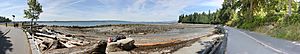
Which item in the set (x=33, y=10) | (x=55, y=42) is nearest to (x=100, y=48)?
(x=55, y=42)

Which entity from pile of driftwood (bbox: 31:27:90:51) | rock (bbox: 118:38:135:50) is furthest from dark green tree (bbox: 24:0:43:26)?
rock (bbox: 118:38:135:50)

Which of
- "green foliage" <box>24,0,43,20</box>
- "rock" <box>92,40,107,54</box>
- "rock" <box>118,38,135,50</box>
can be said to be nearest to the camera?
"rock" <box>92,40,107,54</box>

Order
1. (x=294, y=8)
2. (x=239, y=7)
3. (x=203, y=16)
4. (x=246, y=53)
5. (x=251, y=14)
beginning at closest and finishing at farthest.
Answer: (x=246, y=53), (x=294, y=8), (x=251, y=14), (x=239, y=7), (x=203, y=16)

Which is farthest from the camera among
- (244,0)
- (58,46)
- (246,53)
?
(244,0)

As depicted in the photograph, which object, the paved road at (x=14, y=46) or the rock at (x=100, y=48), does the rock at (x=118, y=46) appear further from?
the paved road at (x=14, y=46)

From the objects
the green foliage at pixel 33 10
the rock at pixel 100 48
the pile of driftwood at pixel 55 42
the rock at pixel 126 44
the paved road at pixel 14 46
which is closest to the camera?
the paved road at pixel 14 46

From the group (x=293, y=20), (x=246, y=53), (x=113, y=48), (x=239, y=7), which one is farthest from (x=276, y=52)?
(x=239, y=7)

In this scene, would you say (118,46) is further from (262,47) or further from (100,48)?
(262,47)

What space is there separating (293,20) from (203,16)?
159m

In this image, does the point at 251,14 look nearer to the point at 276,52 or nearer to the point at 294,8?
the point at 294,8

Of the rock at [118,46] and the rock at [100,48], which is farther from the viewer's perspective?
the rock at [100,48]

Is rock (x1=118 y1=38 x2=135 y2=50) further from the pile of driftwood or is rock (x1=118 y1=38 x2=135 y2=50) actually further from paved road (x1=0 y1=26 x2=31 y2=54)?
the pile of driftwood

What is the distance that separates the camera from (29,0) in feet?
251

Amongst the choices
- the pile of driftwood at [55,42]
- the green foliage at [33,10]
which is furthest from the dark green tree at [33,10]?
the pile of driftwood at [55,42]
